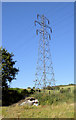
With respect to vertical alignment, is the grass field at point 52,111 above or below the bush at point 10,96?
above

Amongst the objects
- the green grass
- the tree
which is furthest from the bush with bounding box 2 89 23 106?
the green grass

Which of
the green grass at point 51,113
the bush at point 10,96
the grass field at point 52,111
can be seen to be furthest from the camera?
the bush at point 10,96

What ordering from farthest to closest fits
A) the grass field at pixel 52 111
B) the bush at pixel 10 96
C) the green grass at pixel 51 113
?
the bush at pixel 10 96 < the grass field at pixel 52 111 < the green grass at pixel 51 113

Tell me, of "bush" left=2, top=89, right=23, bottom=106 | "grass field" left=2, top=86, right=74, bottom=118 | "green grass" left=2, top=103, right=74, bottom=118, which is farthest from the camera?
"bush" left=2, top=89, right=23, bottom=106

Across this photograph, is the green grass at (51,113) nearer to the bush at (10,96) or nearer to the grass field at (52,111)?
the grass field at (52,111)

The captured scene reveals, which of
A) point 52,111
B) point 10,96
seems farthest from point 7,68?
point 52,111

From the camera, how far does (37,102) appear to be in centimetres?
977

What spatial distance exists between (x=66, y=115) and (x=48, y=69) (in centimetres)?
1036

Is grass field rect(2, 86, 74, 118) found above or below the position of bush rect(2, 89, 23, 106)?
above

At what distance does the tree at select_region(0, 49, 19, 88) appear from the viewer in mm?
22484

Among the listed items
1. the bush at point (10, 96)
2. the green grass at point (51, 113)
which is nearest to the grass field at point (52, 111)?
the green grass at point (51, 113)

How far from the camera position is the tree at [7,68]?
22484 mm

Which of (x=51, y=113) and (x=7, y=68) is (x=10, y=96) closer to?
(x=7, y=68)

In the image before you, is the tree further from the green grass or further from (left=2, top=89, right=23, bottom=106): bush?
the green grass
